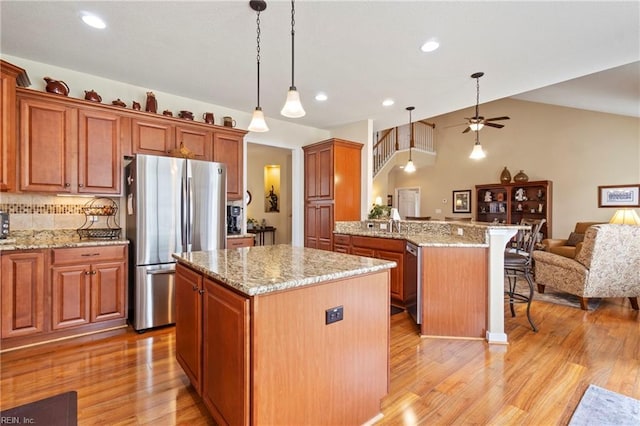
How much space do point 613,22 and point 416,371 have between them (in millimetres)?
3091

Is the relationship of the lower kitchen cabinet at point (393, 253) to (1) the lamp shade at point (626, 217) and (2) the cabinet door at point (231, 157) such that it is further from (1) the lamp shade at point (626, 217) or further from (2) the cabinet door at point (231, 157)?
(1) the lamp shade at point (626, 217)

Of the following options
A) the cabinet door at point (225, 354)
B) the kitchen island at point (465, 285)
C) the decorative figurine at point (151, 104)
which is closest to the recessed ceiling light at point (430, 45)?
the kitchen island at point (465, 285)

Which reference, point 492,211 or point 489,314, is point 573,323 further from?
point 492,211

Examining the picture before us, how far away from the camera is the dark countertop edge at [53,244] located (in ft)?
8.23

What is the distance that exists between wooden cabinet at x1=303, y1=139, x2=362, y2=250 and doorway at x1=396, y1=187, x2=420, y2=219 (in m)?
5.18

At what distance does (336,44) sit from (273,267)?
2081 millimetres

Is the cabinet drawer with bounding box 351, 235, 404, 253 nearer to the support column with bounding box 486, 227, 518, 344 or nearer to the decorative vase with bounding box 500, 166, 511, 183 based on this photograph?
the support column with bounding box 486, 227, 518, 344

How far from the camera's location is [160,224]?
312 centimetres

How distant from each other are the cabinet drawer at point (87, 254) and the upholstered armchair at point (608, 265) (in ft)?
17.4

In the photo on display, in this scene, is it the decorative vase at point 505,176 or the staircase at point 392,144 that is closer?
the decorative vase at point 505,176

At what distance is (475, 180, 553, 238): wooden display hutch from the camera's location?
7.07 m

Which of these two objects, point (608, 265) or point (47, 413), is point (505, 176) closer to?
point (608, 265)

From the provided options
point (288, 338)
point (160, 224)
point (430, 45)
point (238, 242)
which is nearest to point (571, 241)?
point (430, 45)

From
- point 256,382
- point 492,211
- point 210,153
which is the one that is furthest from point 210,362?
point 492,211
